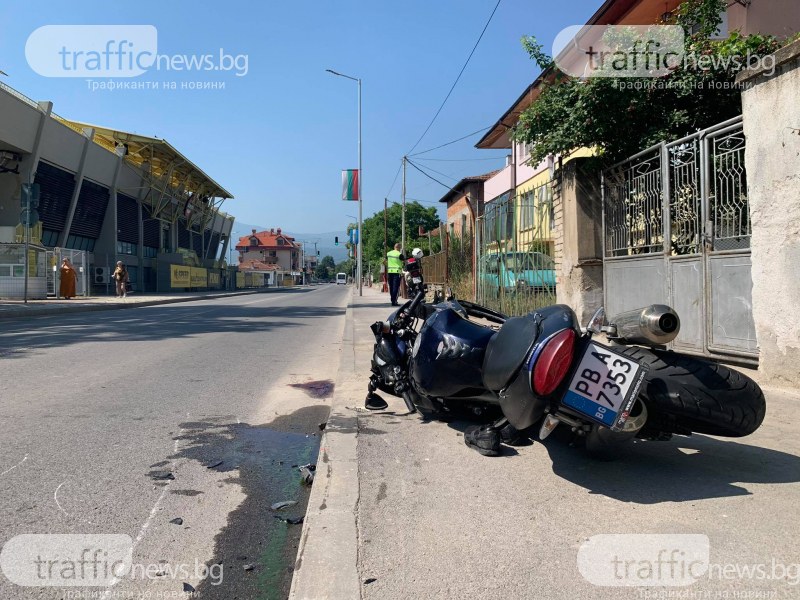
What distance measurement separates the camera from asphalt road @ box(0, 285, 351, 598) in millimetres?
2631

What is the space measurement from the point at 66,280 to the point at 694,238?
25597mm

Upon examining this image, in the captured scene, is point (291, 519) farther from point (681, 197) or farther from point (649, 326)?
point (681, 197)

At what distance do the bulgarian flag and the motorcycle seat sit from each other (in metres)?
28.2

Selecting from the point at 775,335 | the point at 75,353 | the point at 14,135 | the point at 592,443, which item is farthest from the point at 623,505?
the point at 14,135

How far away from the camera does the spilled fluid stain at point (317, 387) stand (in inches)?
245

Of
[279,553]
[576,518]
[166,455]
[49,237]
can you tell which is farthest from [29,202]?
[576,518]

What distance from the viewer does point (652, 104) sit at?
7.72 meters

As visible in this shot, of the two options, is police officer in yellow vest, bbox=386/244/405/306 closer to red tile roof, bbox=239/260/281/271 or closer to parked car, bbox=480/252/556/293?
parked car, bbox=480/252/556/293

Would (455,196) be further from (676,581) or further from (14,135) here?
(676,581)

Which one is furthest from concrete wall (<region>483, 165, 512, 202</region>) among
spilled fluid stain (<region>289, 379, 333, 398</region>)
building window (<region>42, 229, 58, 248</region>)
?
building window (<region>42, 229, 58, 248</region>)

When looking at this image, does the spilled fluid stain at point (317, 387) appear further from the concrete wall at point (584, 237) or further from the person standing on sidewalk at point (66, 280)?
the person standing on sidewalk at point (66, 280)

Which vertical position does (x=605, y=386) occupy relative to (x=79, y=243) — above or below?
below

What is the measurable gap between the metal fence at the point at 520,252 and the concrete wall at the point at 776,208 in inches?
154

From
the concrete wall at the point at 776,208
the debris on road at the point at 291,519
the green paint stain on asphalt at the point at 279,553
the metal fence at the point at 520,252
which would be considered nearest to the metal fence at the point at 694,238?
the concrete wall at the point at 776,208
